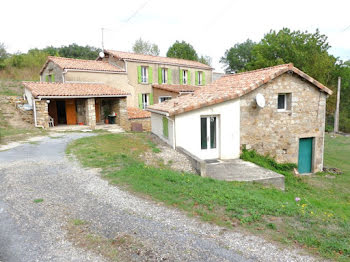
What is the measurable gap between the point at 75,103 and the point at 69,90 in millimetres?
2658

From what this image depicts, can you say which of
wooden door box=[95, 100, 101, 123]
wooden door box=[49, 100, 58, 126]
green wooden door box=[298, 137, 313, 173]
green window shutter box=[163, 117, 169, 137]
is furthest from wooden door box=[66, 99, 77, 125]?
green wooden door box=[298, 137, 313, 173]

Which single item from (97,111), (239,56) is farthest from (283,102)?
(239,56)

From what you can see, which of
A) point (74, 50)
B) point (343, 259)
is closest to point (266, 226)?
point (343, 259)

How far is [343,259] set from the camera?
3.56 meters

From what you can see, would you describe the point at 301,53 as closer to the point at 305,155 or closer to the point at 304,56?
the point at 304,56

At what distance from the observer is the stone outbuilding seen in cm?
1681

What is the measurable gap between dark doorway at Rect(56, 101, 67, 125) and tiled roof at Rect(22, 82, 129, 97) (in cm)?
190

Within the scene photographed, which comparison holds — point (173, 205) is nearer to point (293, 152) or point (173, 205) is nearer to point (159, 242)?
point (159, 242)

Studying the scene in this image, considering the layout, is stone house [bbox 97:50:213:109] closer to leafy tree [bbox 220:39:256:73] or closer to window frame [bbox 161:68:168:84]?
window frame [bbox 161:68:168:84]

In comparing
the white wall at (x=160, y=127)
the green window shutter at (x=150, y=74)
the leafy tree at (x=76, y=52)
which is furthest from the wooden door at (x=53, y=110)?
the leafy tree at (x=76, y=52)

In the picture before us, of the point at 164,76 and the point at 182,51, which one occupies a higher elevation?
the point at 182,51

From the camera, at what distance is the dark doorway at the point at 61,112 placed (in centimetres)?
2017

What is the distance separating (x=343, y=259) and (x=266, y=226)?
3.86ft

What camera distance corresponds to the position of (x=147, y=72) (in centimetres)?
2508
